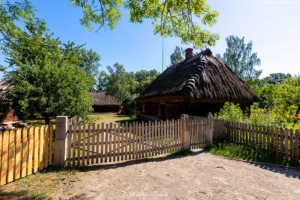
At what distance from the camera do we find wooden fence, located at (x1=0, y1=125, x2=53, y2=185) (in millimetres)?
3121

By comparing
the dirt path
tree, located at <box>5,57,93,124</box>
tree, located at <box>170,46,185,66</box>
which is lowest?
the dirt path

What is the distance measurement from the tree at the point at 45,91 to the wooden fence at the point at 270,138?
8129 millimetres

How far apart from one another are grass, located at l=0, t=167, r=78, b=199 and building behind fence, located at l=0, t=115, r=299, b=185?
18 centimetres

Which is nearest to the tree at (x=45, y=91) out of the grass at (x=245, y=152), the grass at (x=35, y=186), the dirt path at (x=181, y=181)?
the grass at (x=35, y=186)

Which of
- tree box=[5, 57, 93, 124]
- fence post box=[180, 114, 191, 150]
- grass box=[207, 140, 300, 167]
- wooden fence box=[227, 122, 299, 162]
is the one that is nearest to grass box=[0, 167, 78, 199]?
fence post box=[180, 114, 191, 150]

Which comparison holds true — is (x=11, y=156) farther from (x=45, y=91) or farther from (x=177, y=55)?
(x=177, y=55)

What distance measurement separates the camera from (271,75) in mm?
77188

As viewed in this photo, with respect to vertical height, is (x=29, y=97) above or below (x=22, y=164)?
above

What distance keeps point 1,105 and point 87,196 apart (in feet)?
29.1

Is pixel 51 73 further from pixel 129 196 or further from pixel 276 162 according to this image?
pixel 276 162

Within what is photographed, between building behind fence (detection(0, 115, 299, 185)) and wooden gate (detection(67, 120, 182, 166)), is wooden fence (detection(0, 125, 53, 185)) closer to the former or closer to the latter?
building behind fence (detection(0, 115, 299, 185))

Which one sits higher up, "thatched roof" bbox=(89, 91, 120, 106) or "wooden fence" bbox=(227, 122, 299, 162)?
"thatched roof" bbox=(89, 91, 120, 106)

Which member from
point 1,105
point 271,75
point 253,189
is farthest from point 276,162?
point 271,75

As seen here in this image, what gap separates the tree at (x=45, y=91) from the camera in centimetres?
706
